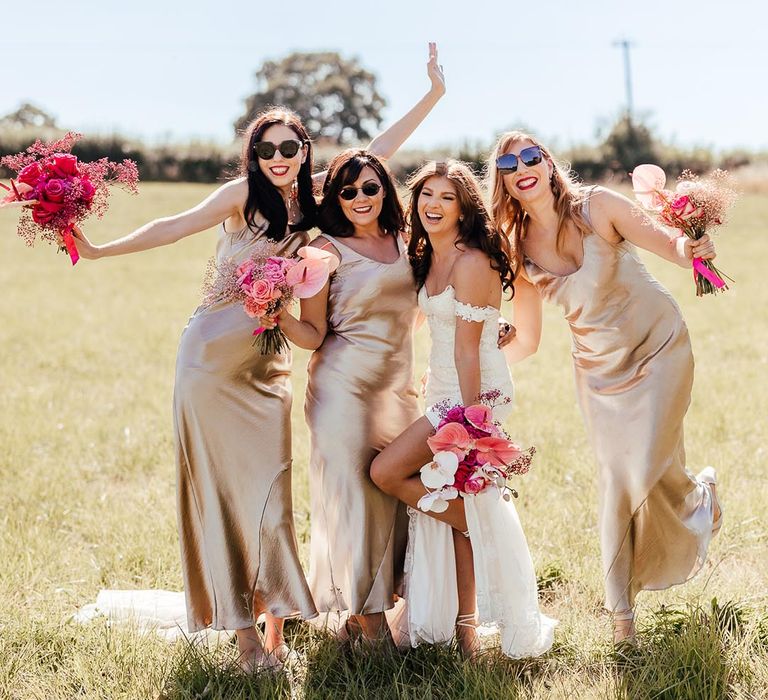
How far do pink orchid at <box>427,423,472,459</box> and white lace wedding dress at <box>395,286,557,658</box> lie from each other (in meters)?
0.27

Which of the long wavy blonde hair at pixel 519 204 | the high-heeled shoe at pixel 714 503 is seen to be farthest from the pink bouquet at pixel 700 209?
the high-heeled shoe at pixel 714 503

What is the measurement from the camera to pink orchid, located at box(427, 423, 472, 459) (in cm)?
393

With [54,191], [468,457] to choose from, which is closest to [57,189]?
[54,191]

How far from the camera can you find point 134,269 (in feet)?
71.1

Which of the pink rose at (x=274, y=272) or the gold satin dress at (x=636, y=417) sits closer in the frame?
the pink rose at (x=274, y=272)

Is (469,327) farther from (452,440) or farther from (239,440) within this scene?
(239,440)

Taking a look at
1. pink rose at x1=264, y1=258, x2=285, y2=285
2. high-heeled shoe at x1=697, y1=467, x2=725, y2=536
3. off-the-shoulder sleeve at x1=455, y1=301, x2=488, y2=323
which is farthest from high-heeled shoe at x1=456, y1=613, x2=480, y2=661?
pink rose at x1=264, y1=258, x2=285, y2=285

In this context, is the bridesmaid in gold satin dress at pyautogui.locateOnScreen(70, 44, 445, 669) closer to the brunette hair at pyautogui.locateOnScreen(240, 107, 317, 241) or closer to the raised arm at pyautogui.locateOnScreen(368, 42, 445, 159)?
the brunette hair at pyautogui.locateOnScreen(240, 107, 317, 241)

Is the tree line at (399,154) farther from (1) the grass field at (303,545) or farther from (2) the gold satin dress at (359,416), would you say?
(2) the gold satin dress at (359,416)

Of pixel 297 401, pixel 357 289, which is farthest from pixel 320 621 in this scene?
pixel 297 401

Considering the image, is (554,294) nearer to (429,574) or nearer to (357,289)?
(357,289)

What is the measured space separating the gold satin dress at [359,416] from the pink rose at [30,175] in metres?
1.46

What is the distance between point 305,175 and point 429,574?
2166 millimetres

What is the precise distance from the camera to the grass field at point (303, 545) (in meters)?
3.97
